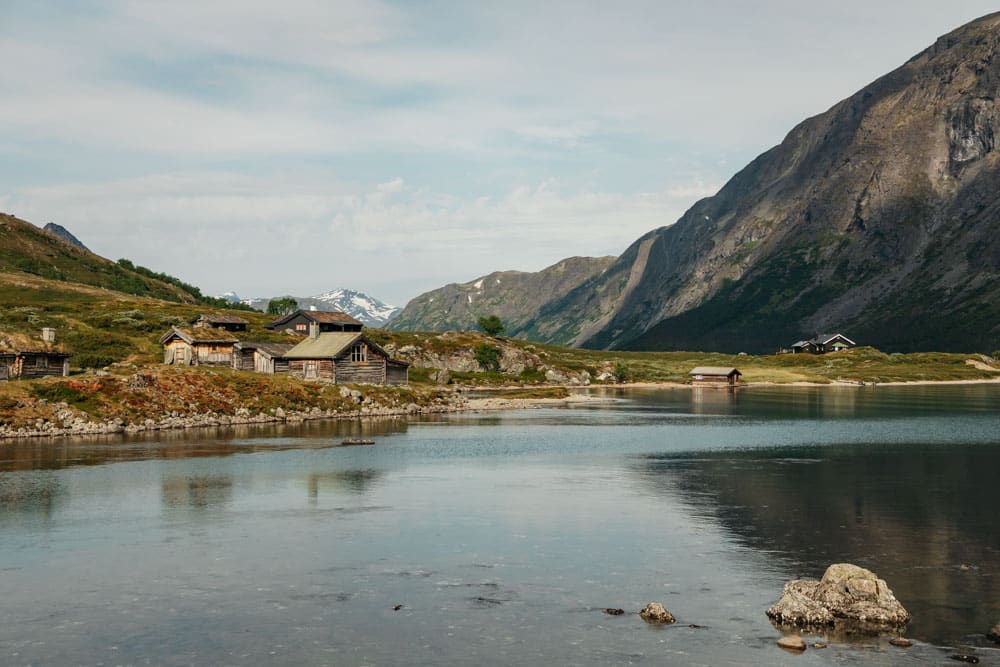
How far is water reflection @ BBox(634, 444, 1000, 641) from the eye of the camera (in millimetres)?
32750

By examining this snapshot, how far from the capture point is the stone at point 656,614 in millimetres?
29125

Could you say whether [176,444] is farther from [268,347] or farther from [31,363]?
[268,347]

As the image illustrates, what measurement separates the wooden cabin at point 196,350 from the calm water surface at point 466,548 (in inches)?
2244

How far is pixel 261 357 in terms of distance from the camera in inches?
5108

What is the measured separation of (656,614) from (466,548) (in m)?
12.4

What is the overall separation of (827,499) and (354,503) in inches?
1028

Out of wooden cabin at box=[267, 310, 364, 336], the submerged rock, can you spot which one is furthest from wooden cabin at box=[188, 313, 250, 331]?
the submerged rock

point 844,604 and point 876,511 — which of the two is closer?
point 844,604

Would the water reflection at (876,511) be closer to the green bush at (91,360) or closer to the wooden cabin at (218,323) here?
the green bush at (91,360)

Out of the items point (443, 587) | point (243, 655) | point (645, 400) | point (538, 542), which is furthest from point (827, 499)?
point (645, 400)

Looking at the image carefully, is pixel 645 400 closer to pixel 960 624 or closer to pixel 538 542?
pixel 538 542

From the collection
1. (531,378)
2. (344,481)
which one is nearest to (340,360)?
(344,481)

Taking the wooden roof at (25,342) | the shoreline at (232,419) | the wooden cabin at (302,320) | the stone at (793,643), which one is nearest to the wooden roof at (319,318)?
the wooden cabin at (302,320)

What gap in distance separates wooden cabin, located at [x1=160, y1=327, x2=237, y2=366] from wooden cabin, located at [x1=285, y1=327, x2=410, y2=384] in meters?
11.9
